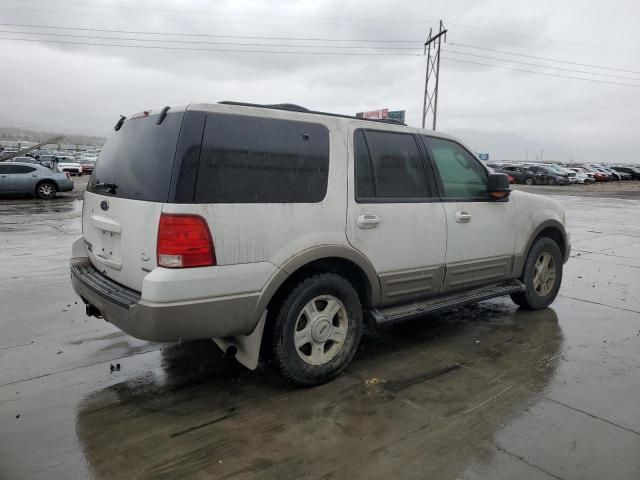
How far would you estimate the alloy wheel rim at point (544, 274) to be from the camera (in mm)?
→ 5430

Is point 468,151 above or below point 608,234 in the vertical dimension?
above

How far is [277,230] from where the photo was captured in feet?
10.8

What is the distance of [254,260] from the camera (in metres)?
3.19

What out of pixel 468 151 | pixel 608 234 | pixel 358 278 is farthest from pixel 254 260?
pixel 608 234

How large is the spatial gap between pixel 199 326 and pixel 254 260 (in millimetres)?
526

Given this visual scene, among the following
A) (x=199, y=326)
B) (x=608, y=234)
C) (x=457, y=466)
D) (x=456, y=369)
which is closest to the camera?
(x=457, y=466)

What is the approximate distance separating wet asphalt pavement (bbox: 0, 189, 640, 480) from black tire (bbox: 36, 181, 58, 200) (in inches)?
640

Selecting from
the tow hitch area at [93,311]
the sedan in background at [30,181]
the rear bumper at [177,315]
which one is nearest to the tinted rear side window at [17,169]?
the sedan in background at [30,181]

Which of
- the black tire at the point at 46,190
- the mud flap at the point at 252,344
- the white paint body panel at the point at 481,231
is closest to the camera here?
the mud flap at the point at 252,344

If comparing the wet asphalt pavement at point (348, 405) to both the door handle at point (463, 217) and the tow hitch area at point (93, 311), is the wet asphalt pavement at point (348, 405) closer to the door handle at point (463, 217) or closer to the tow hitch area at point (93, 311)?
the tow hitch area at point (93, 311)

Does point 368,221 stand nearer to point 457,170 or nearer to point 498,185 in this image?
point 457,170

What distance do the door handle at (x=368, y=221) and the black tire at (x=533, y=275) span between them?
2248 mm

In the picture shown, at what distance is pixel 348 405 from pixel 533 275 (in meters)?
3.00

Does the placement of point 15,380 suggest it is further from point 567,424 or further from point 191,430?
point 567,424
